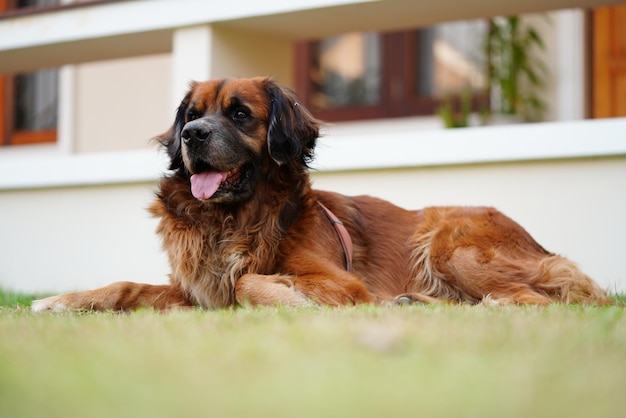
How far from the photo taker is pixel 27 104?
1195cm

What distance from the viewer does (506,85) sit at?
9.10 m

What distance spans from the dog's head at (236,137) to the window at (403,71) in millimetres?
5682

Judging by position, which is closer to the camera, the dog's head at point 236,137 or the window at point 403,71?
the dog's head at point 236,137

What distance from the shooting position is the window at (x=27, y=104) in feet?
38.6

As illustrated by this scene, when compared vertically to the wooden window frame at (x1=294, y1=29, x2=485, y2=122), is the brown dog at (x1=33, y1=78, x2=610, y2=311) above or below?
below

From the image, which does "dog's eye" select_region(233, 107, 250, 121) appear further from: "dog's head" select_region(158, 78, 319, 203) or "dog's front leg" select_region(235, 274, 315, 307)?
"dog's front leg" select_region(235, 274, 315, 307)

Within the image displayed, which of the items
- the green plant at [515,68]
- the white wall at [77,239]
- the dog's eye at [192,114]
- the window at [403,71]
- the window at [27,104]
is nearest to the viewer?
the dog's eye at [192,114]

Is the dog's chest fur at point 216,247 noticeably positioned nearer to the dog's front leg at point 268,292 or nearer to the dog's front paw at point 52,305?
the dog's front leg at point 268,292

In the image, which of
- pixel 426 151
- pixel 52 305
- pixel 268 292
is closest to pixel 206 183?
pixel 268 292

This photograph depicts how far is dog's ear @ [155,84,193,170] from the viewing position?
14.6 feet

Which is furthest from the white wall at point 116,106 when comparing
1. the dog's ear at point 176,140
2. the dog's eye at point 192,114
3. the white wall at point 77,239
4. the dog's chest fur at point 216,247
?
the dog's chest fur at point 216,247

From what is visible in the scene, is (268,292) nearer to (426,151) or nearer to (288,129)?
(288,129)

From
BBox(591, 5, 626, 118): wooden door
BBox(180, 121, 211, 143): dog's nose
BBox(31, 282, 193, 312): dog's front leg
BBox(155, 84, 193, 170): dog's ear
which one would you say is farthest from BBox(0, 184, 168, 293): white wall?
BBox(591, 5, 626, 118): wooden door

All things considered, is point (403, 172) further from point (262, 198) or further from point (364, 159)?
point (262, 198)
